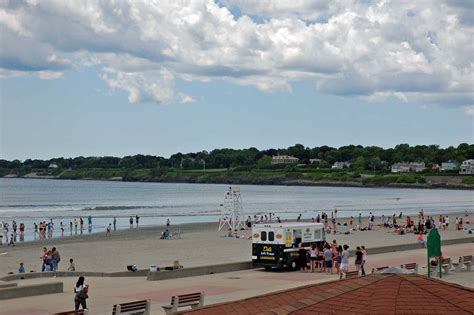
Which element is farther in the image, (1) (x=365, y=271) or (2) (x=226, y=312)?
(1) (x=365, y=271)

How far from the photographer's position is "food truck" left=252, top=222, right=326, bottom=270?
27.3m

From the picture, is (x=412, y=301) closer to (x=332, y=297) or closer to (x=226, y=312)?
(x=332, y=297)

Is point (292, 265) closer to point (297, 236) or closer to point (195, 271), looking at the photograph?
point (297, 236)

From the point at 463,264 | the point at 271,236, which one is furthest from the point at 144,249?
the point at 463,264

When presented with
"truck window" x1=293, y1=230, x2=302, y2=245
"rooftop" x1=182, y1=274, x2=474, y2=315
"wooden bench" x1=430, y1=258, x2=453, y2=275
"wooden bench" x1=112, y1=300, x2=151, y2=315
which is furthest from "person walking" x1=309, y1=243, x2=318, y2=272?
"rooftop" x1=182, y1=274, x2=474, y2=315

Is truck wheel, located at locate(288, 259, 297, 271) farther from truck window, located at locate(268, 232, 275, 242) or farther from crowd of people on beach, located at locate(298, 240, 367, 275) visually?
truck window, located at locate(268, 232, 275, 242)

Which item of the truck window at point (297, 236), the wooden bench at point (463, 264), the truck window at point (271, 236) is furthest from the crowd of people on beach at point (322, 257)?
the wooden bench at point (463, 264)

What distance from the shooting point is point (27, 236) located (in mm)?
59562

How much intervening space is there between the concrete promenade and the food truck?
480mm

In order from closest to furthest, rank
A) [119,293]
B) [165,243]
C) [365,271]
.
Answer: [119,293] → [365,271] → [165,243]

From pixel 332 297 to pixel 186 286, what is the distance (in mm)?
13976

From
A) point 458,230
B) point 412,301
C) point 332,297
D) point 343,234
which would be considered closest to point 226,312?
point 332,297

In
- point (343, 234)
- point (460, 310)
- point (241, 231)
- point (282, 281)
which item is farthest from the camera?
point (241, 231)

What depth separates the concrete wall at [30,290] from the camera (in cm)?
2023
